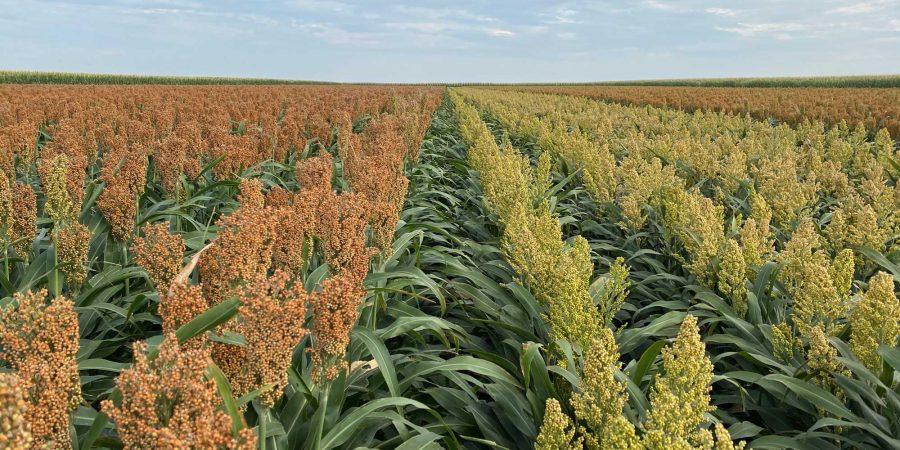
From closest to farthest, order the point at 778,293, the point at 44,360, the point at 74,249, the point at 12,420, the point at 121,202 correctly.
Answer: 1. the point at 12,420
2. the point at 44,360
3. the point at 74,249
4. the point at 121,202
5. the point at 778,293

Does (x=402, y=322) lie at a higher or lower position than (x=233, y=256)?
lower

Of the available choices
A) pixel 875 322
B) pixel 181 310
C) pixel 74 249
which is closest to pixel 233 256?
pixel 181 310

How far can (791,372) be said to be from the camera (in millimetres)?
→ 3041

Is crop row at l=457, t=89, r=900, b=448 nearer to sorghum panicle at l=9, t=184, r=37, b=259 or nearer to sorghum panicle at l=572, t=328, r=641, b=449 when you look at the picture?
sorghum panicle at l=572, t=328, r=641, b=449

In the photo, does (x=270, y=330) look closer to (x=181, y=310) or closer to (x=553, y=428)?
(x=181, y=310)

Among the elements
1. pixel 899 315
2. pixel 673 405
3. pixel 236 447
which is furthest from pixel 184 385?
pixel 899 315

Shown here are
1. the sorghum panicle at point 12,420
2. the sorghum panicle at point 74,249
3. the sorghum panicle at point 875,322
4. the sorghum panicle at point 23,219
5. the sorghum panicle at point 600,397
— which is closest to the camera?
the sorghum panicle at point 12,420

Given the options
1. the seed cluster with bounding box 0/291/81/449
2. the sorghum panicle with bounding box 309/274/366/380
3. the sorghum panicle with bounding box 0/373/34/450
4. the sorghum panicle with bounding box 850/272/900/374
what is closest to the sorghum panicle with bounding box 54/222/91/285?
the seed cluster with bounding box 0/291/81/449

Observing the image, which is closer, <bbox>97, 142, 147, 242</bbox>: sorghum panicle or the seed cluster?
the seed cluster

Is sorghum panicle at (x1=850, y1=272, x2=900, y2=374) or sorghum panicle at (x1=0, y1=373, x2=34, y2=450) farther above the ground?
sorghum panicle at (x1=0, y1=373, x2=34, y2=450)

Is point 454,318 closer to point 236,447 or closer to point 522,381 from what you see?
point 522,381

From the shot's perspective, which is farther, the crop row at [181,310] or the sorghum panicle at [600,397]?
the sorghum panicle at [600,397]

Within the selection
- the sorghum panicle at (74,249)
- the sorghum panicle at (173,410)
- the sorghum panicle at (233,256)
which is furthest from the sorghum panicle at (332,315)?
the sorghum panicle at (74,249)

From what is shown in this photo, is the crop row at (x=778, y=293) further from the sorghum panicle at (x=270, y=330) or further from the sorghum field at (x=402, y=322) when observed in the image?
the sorghum panicle at (x=270, y=330)
